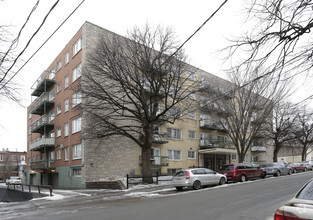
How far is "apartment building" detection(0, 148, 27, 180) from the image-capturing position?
81062 mm

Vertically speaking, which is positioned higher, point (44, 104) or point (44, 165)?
point (44, 104)

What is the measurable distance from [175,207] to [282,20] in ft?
24.1

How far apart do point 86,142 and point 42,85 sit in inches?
656

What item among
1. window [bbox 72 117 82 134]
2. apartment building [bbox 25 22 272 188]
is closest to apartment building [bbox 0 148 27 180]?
apartment building [bbox 25 22 272 188]

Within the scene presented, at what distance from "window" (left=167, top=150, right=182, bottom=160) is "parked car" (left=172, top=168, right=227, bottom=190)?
1341cm

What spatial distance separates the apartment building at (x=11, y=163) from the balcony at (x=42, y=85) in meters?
45.5

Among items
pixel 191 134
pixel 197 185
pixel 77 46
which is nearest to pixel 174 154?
pixel 191 134

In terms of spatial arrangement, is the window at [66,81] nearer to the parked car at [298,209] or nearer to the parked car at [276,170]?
the parked car at [276,170]

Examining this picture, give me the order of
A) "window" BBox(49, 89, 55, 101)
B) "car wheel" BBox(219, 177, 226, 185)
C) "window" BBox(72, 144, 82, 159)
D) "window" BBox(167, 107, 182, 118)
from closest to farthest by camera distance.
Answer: "car wheel" BBox(219, 177, 226, 185) < "window" BBox(167, 107, 182, 118) < "window" BBox(72, 144, 82, 159) < "window" BBox(49, 89, 55, 101)

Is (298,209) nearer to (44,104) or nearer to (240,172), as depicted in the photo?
(240,172)

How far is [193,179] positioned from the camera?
1820cm

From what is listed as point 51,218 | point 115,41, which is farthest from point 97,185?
point 51,218

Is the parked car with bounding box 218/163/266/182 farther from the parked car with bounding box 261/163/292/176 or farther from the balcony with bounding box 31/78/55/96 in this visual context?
the balcony with bounding box 31/78/55/96

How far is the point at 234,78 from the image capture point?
2748 centimetres
